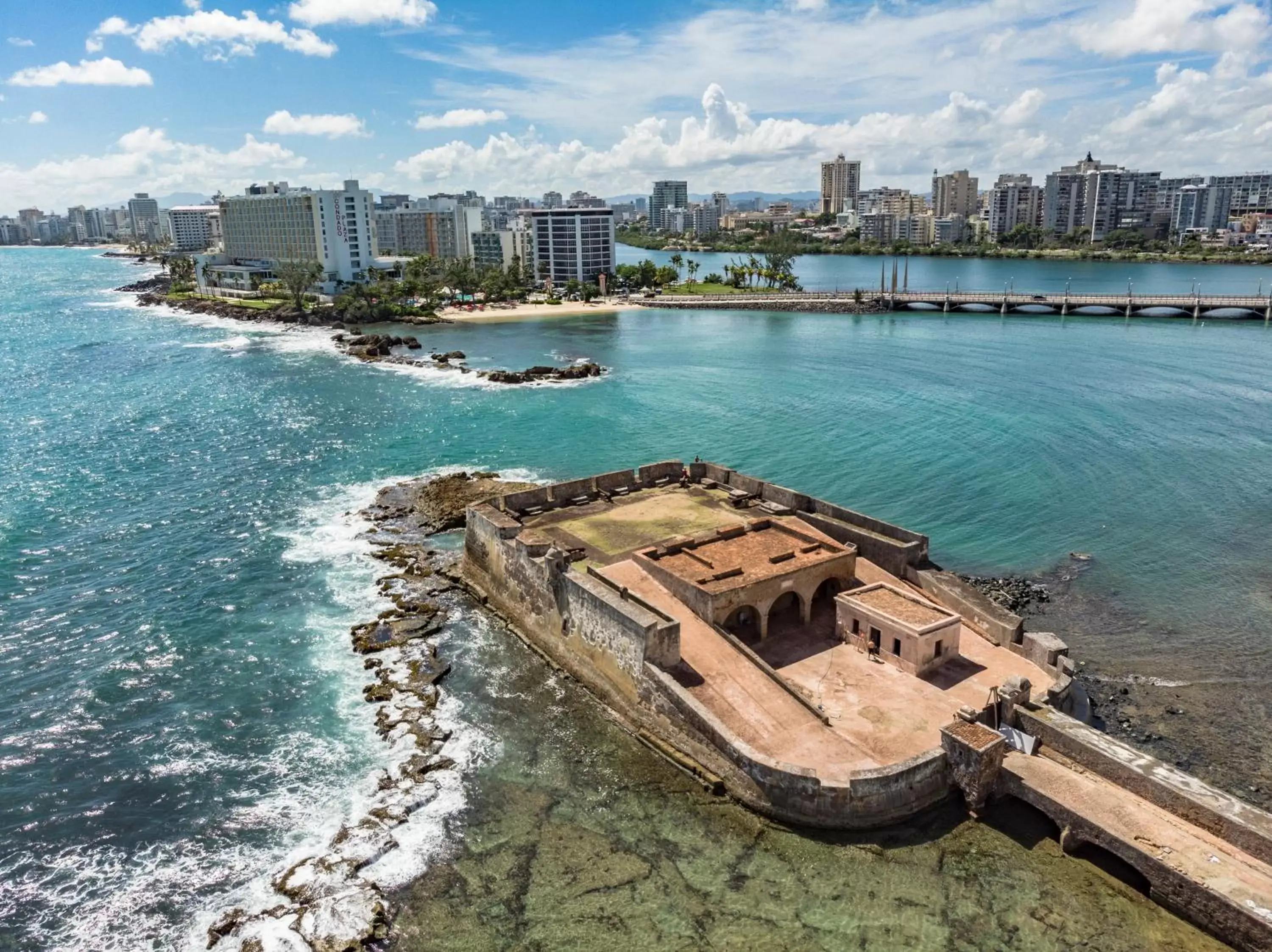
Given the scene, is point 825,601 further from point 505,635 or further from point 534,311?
point 534,311

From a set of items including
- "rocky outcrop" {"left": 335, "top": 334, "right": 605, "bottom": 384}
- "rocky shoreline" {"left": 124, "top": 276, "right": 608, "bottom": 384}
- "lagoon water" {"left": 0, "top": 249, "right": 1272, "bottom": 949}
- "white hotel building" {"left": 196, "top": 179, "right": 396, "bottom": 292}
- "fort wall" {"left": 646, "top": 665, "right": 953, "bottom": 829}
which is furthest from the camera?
"white hotel building" {"left": 196, "top": 179, "right": 396, "bottom": 292}

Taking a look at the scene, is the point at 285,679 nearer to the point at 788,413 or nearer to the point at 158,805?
the point at 158,805

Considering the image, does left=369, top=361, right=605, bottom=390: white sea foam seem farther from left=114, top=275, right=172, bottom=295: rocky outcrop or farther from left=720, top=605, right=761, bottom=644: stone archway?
left=114, top=275, right=172, bottom=295: rocky outcrop

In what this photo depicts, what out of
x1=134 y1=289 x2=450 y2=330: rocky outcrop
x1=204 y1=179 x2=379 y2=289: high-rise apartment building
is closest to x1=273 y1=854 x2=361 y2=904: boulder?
x1=134 y1=289 x2=450 y2=330: rocky outcrop

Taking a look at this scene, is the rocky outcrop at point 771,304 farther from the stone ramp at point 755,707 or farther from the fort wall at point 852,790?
the fort wall at point 852,790

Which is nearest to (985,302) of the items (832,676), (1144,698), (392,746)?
(1144,698)
